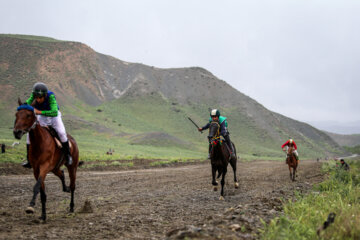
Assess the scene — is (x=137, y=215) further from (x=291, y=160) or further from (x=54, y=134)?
(x=291, y=160)

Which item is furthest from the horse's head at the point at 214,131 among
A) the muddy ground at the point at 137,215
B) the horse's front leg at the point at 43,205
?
the horse's front leg at the point at 43,205

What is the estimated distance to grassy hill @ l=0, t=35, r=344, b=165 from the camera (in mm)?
79312

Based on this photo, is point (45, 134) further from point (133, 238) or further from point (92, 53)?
point (92, 53)

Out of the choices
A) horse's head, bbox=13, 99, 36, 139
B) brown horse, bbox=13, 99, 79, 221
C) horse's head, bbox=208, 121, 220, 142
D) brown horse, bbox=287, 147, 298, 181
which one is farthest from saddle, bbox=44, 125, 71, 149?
brown horse, bbox=287, 147, 298, 181

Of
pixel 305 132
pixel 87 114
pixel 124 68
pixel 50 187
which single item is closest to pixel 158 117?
pixel 87 114

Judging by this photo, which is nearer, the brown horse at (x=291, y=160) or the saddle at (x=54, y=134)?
the saddle at (x=54, y=134)

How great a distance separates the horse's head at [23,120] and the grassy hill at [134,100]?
196 feet

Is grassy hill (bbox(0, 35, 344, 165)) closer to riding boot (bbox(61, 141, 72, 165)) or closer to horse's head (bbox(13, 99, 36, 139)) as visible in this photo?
riding boot (bbox(61, 141, 72, 165))

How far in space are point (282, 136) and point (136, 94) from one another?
55.3 meters

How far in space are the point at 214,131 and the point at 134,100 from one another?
103211 millimetres

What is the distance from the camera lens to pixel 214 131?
36.9ft

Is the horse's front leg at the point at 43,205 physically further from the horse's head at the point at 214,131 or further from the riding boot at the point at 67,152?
the horse's head at the point at 214,131

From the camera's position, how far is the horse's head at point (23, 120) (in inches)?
263

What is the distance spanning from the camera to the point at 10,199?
9656mm
